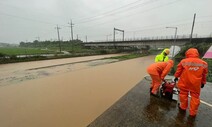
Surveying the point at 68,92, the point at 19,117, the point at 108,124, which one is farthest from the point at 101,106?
the point at 19,117

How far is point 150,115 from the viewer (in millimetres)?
3400

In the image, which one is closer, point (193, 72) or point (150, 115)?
point (193, 72)

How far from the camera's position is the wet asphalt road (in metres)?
3.03

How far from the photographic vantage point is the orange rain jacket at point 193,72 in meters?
2.95

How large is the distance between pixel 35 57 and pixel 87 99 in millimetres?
19804

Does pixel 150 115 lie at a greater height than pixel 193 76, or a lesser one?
lesser

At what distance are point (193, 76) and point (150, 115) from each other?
145 centimetres

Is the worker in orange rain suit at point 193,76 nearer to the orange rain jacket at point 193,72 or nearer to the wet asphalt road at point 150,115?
the orange rain jacket at point 193,72

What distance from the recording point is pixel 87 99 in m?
5.54

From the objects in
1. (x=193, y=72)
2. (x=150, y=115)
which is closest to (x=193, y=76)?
(x=193, y=72)

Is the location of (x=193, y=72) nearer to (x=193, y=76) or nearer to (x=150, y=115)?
(x=193, y=76)

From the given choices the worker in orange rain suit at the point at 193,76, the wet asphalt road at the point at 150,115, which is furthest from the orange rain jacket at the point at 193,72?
the wet asphalt road at the point at 150,115

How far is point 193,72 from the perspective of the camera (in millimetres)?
2986

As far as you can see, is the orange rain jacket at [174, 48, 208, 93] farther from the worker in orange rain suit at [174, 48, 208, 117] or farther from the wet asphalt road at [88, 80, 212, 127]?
the wet asphalt road at [88, 80, 212, 127]
